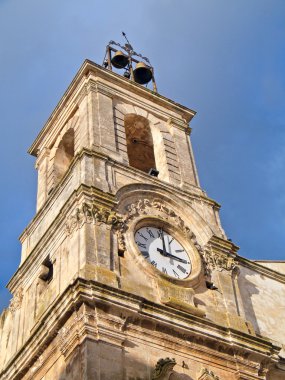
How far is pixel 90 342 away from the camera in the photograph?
14.7m

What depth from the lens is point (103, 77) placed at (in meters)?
23.5

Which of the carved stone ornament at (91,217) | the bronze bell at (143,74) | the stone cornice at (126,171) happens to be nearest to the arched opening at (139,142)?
the stone cornice at (126,171)

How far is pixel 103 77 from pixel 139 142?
252 centimetres

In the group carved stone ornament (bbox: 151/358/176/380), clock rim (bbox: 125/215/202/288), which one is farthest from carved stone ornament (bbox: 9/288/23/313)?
carved stone ornament (bbox: 151/358/176/380)

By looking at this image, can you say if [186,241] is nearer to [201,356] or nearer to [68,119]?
[201,356]

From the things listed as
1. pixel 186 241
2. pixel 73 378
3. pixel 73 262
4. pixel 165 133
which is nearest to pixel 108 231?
pixel 73 262

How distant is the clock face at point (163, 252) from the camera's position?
18.3 metres

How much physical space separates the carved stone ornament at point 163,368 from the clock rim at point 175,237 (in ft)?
9.68

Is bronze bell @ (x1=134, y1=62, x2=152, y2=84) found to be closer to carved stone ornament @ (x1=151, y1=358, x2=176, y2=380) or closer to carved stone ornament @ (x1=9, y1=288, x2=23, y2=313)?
carved stone ornament @ (x1=9, y1=288, x2=23, y2=313)

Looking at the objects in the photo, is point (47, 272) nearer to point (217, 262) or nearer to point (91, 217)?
point (91, 217)

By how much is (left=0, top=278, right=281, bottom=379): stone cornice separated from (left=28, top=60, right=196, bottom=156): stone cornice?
29.9ft

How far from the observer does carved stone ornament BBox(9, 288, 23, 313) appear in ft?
64.3

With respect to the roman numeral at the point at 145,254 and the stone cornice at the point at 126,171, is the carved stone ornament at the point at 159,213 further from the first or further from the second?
the roman numeral at the point at 145,254

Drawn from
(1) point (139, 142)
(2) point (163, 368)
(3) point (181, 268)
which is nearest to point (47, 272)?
(3) point (181, 268)
